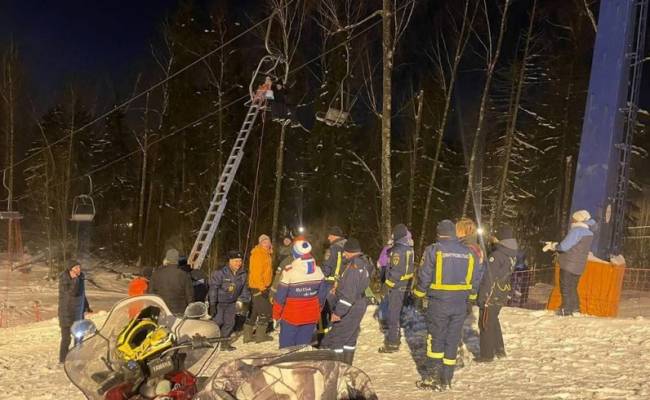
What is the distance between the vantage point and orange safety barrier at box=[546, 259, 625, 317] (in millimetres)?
10305

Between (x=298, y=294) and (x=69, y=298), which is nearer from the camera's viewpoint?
(x=298, y=294)

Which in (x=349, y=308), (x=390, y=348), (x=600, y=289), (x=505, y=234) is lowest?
→ (x=390, y=348)

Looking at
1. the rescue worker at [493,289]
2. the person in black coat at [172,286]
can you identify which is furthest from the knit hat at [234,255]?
the rescue worker at [493,289]

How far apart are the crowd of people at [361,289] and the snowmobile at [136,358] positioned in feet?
3.46

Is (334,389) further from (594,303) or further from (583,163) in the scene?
(583,163)

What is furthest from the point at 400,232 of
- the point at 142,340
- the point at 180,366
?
the point at 142,340

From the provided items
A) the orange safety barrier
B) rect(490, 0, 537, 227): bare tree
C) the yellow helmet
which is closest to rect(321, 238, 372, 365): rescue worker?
the yellow helmet

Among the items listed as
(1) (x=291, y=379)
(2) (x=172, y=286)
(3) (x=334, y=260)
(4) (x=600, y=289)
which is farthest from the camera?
(4) (x=600, y=289)

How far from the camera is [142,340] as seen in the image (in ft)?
12.5

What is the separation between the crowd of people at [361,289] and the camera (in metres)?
6.05

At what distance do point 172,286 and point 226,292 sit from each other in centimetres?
86

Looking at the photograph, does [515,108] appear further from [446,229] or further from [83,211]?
[446,229]

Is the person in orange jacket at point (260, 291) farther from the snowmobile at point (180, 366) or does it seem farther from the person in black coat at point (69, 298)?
the snowmobile at point (180, 366)

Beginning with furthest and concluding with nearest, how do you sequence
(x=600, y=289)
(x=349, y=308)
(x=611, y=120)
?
(x=611, y=120)
(x=600, y=289)
(x=349, y=308)
